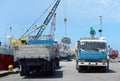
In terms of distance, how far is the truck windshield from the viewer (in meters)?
31.6

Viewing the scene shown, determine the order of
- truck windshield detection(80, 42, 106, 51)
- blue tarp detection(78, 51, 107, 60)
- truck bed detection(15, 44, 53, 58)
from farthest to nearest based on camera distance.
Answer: truck windshield detection(80, 42, 106, 51) < blue tarp detection(78, 51, 107, 60) < truck bed detection(15, 44, 53, 58)

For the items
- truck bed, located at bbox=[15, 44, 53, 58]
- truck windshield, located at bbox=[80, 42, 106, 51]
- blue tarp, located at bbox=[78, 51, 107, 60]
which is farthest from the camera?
truck windshield, located at bbox=[80, 42, 106, 51]

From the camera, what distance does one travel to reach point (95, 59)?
31.0 m

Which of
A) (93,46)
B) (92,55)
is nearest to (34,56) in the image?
(92,55)

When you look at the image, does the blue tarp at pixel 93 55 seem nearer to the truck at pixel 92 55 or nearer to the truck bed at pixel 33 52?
the truck at pixel 92 55

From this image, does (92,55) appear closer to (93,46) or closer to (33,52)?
(93,46)

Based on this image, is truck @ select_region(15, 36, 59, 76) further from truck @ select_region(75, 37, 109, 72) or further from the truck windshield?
the truck windshield

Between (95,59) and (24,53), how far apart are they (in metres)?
6.87

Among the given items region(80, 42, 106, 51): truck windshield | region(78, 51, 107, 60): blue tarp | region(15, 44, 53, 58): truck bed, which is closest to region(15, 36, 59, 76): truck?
region(15, 44, 53, 58): truck bed

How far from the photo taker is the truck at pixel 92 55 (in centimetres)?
3098

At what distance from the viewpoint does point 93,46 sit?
31.8m

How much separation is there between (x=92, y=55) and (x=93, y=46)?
1.00 m

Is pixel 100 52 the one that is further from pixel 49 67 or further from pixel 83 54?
pixel 49 67

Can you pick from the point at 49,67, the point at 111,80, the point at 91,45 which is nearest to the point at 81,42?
the point at 91,45
